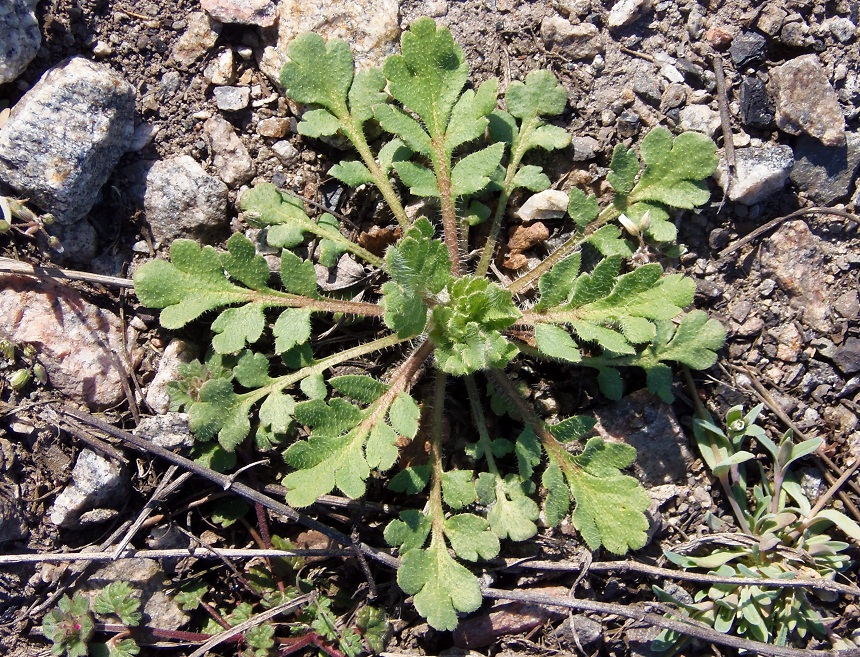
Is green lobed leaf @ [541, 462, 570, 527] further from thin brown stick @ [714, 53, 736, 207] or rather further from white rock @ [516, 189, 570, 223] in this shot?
thin brown stick @ [714, 53, 736, 207]

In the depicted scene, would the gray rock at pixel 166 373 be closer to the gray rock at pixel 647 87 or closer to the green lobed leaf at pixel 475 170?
the green lobed leaf at pixel 475 170

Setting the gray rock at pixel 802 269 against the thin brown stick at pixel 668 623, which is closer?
the thin brown stick at pixel 668 623

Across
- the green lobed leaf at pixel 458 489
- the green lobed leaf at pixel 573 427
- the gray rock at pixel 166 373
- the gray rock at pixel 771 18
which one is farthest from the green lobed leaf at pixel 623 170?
the gray rock at pixel 166 373

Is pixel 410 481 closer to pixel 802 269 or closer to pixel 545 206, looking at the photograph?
pixel 545 206

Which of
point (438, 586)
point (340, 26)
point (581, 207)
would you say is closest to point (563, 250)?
point (581, 207)

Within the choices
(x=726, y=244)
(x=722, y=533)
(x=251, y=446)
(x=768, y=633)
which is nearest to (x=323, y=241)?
(x=251, y=446)

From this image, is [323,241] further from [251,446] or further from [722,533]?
[722,533]

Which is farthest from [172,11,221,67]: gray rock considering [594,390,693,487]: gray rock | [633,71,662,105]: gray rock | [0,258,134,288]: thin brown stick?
[594,390,693,487]: gray rock
